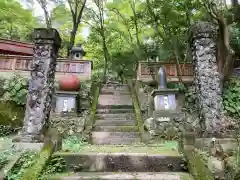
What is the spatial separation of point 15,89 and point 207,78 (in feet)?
23.3

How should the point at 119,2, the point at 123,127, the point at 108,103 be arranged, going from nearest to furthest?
the point at 123,127, the point at 108,103, the point at 119,2

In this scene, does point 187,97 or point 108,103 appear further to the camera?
point 108,103

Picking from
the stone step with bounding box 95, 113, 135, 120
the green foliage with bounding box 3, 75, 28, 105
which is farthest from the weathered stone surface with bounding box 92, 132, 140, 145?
the green foliage with bounding box 3, 75, 28, 105

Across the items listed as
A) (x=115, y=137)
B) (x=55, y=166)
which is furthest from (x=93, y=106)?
(x=55, y=166)

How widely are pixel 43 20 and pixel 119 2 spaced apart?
19.2ft

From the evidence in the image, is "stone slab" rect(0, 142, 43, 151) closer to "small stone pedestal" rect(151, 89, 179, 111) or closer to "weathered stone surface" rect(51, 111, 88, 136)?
"weathered stone surface" rect(51, 111, 88, 136)

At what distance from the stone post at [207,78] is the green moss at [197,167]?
1676 mm

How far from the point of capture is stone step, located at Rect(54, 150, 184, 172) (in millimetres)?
4145

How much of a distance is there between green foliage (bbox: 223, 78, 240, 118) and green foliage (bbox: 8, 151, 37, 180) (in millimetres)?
7040

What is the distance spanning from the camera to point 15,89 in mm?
9555

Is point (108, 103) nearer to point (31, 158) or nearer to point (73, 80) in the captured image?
point (73, 80)

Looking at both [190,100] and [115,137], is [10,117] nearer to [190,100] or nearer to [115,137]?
[115,137]

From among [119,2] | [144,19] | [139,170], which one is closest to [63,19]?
[119,2]

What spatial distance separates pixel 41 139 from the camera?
17.3 feet
